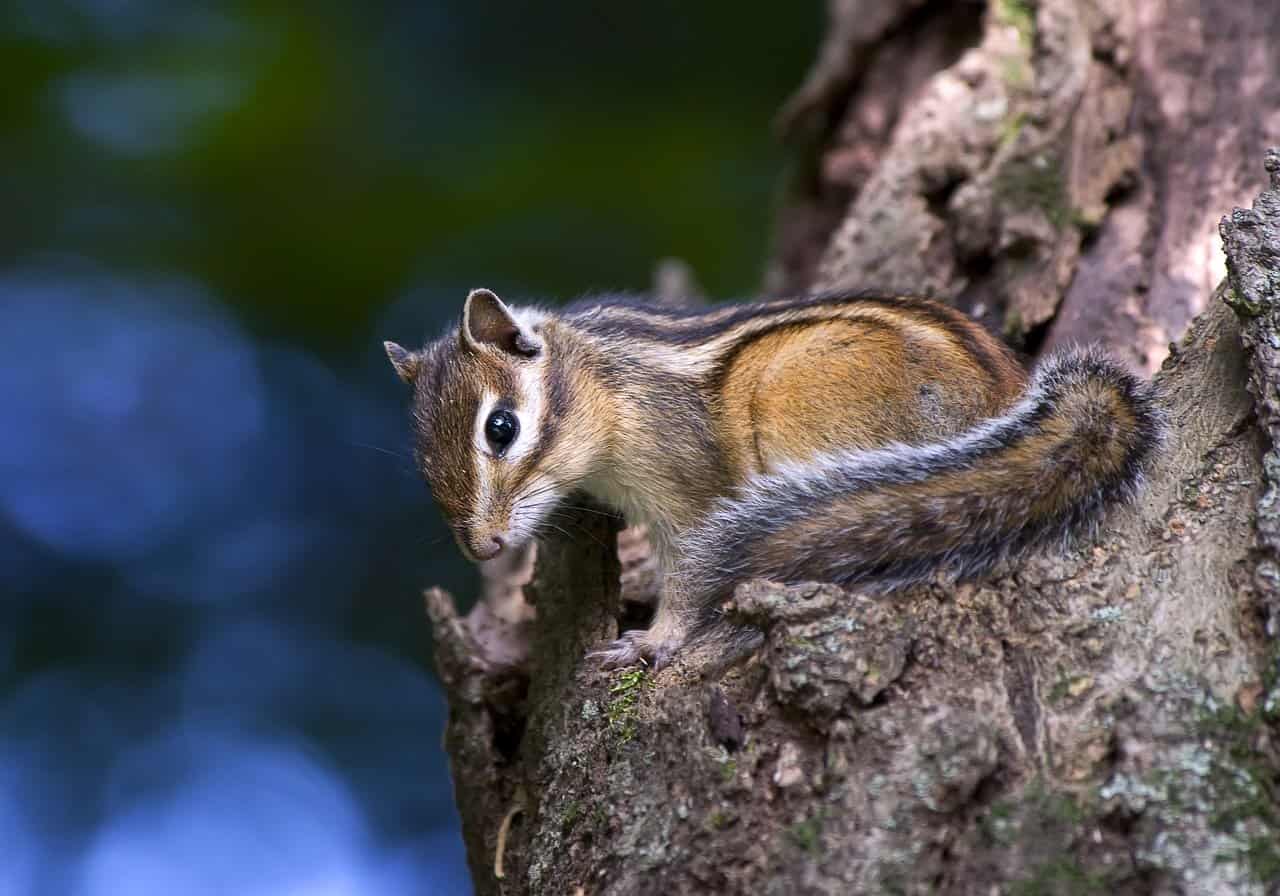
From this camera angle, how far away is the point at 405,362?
349cm

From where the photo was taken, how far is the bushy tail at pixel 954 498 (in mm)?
2434

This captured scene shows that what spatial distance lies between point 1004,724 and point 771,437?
1.11 meters

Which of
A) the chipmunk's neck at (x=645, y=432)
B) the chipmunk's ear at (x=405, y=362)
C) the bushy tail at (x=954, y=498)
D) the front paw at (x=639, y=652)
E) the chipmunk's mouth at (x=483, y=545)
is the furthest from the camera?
the chipmunk's ear at (x=405, y=362)

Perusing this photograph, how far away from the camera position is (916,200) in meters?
4.21

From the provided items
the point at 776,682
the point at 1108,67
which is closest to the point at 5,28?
the point at 1108,67

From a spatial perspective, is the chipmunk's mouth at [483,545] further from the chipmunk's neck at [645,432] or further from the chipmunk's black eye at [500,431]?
the chipmunk's neck at [645,432]

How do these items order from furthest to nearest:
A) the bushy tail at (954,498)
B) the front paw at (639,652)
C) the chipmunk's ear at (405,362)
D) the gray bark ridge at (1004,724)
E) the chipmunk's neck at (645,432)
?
the chipmunk's ear at (405,362) < the chipmunk's neck at (645,432) < the front paw at (639,652) < the bushy tail at (954,498) < the gray bark ridge at (1004,724)

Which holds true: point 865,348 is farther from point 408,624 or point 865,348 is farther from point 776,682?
point 408,624

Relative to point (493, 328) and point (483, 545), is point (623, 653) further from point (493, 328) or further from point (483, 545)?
point (493, 328)

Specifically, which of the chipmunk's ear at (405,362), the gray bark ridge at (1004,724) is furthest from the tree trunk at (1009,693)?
the chipmunk's ear at (405,362)

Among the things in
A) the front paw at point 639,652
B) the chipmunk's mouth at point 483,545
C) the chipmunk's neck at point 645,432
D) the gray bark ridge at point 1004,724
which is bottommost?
the gray bark ridge at point 1004,724

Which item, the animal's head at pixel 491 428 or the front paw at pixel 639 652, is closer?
the front paw at pixel 639 652

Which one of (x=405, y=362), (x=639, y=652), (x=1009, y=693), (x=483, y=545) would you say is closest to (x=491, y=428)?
(x=483, y=545)

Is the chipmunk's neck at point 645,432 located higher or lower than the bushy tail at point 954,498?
higher
